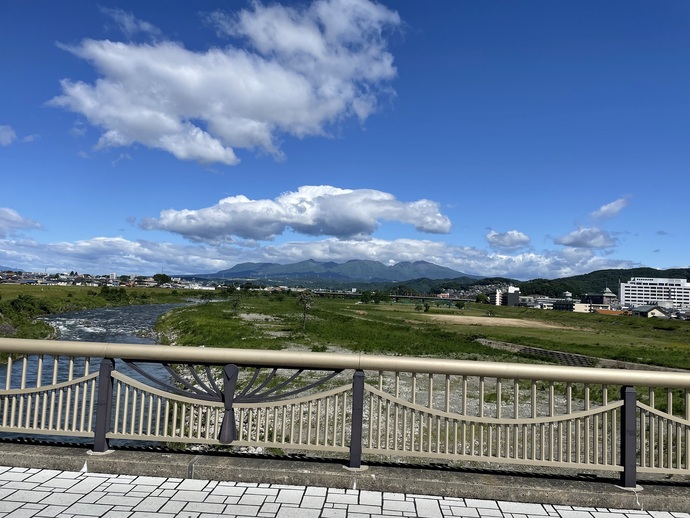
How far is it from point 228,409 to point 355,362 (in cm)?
141

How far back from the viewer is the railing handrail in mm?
4641

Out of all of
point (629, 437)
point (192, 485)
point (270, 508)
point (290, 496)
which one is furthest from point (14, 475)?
point (629, 437)

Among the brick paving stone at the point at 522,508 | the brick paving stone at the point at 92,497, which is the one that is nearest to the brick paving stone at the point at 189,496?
the brick paving stone at the point at 92,497

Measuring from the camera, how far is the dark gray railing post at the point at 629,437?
14.9 ft

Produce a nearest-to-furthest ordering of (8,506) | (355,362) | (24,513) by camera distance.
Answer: (24,513), (8,506), (355,362)

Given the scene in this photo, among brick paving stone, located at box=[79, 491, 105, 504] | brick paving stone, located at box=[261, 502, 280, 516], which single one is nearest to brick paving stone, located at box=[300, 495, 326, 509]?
brick paving stone, located at box=[261, 502, 280, 516]

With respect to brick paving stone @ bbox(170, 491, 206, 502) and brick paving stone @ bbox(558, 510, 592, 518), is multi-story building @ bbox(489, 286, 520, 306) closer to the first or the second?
brick paving stone @ bbox(558, 510, 592, 518)

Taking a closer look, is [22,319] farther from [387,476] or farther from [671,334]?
[671,334]

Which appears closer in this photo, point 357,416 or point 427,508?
point 427,508

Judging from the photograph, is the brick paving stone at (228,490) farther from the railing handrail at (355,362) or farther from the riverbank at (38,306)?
the riverbank at (38,306)

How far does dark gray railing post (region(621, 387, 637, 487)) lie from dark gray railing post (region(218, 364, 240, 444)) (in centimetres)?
383

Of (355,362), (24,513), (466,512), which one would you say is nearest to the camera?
(24,513)

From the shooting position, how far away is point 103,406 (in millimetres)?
5027

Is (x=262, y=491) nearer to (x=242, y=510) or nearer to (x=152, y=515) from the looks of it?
(x=242, y=510)
